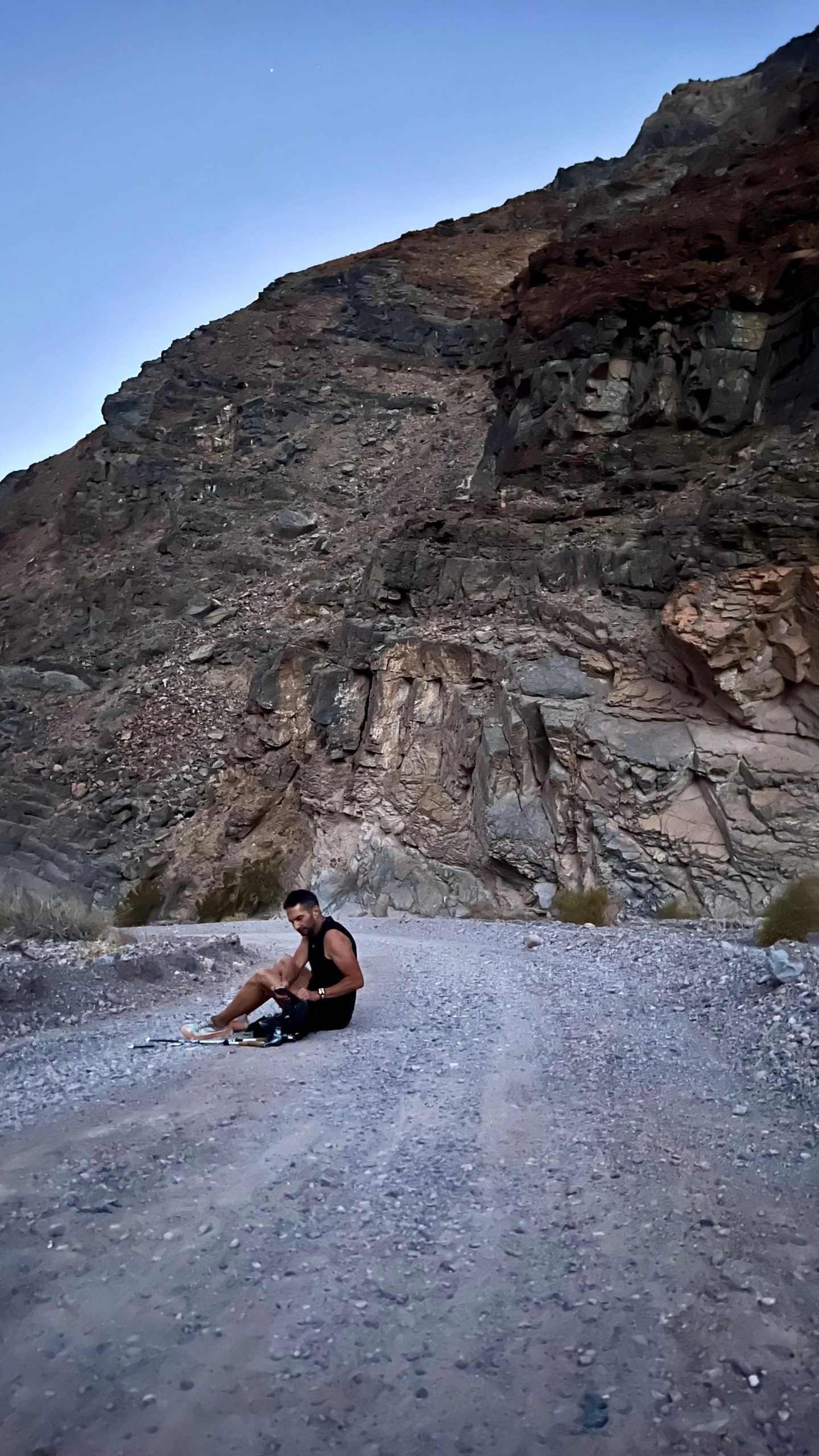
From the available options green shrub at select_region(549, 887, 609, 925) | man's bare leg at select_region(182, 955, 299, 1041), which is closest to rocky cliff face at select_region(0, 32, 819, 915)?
green shrub at select_region(549, 887, 609, 925)

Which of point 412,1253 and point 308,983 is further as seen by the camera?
point 308,983

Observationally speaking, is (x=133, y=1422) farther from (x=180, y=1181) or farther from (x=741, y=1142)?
(x=741, y=1142)

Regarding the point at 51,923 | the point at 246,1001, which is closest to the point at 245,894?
the point at 51,923

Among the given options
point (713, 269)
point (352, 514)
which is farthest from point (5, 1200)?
point (352, 514)

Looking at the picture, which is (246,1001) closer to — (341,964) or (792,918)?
(341,964)

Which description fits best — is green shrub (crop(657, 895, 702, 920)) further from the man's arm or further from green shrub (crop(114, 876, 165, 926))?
green shrub (crop(114, 876, 165, 926))

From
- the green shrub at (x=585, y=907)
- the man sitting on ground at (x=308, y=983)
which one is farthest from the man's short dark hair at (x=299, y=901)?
the green shrub at (x=585, y=907)

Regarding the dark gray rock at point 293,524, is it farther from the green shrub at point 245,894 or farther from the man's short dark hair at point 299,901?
the man's short dark hair at point 299,901

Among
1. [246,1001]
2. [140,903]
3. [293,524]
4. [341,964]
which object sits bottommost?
[140,903]

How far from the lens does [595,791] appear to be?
49.4 ft

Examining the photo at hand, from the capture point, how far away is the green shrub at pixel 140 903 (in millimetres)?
18266

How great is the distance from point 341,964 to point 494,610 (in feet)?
44.5

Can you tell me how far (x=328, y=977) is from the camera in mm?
5598

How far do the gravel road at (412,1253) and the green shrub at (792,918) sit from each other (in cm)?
308
